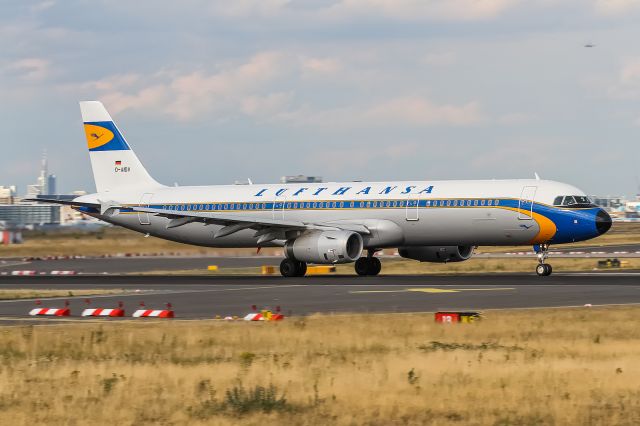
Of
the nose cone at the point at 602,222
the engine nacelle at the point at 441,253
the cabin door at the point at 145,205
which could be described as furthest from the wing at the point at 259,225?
the nose cone at the point at 602,222

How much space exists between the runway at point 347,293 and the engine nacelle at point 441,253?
256 cm

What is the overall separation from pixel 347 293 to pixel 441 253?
47.9ft

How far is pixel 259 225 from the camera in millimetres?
52781

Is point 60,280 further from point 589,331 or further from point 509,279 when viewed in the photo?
point 589,331

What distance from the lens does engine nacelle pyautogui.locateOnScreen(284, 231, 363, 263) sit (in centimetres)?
4934

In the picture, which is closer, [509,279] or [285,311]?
[285,311]

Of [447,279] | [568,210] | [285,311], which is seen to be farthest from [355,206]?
[285,311]

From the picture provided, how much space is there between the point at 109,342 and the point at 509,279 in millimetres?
25647

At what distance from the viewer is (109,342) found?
81.2ft

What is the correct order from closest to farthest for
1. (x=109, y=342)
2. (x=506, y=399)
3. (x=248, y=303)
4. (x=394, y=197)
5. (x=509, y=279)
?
1. (x=506, y=399)
2. (x=109, y=342)
3. (x=248, y=303)
4. (x=509, y=279)
5. (x=394, y=197)

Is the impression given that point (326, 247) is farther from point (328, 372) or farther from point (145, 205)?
point (328, 372)

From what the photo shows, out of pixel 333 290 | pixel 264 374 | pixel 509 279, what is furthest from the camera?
pixel 509 279

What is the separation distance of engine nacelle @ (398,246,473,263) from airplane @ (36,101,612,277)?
56 mm

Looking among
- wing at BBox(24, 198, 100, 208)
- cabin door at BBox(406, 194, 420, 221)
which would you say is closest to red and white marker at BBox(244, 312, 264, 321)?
cabin door at BBox(406, 194, 420, 221)
